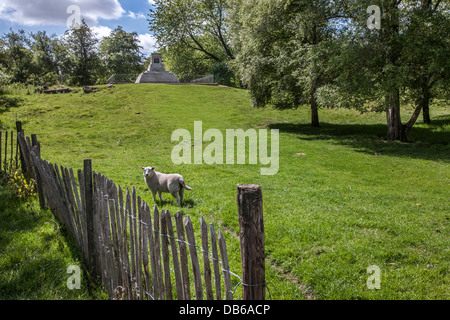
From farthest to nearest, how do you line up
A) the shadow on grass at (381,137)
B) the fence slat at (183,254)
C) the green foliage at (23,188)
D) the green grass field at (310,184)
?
the shadow on grass at (381,137) < the green foliage at (23,188) < the green grass field at (310,184) < the fence slat at (183,254)

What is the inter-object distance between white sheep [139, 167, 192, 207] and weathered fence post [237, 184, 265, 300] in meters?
5.54

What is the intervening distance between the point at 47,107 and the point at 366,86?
86.9 ft

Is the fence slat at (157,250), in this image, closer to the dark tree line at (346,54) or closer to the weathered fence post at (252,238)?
the weathered fence post at (252,238)

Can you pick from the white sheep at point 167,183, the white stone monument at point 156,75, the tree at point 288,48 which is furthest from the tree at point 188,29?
the white sheep at point 167,183

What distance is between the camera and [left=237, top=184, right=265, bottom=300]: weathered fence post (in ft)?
8.25

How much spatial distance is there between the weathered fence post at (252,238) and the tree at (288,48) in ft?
62.3

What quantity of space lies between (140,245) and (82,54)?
63.4m

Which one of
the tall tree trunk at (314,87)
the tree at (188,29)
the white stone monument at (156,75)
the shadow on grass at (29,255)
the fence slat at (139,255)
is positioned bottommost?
the shadow on grass at (29,255)

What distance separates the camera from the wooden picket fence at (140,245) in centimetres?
265

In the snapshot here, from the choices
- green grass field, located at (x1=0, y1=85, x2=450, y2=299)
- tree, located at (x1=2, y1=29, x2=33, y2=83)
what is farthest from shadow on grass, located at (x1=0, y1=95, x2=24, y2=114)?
tree, located at (x1=2, y1=29, x2=33, y2=83)

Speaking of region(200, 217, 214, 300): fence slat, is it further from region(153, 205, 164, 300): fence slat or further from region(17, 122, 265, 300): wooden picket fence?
region(153, 205, 164, 300): fence slat

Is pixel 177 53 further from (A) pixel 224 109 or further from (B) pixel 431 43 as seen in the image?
(B) pixel 431 43

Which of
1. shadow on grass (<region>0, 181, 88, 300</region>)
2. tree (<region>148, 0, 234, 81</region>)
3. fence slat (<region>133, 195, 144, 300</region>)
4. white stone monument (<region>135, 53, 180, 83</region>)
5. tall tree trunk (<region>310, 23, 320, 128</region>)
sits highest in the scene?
tree (<region>148, 0, 234, 81</region>)

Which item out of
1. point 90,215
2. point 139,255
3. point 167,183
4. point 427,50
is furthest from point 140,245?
point 427,50
